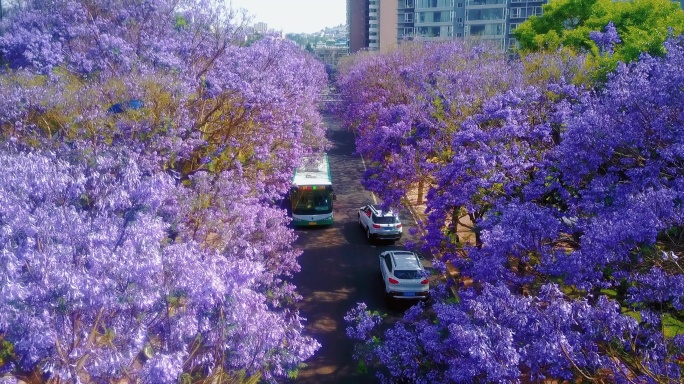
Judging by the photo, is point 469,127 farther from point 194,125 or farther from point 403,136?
point 194,125

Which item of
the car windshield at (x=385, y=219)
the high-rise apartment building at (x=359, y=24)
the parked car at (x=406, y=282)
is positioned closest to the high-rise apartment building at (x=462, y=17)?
the high-rise apartment building at (x=359, y=24)

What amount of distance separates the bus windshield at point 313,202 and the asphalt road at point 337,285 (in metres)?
0.87

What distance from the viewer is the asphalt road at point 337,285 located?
11.8 meters

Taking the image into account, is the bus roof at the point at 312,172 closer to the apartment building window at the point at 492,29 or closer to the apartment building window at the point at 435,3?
the apartment building window at the point at 492,29

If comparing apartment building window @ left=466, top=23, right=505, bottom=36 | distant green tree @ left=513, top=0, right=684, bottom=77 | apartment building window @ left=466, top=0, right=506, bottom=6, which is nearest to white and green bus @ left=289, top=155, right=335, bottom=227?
distant green tree @ left=513, top=0, right=684, bottom=77

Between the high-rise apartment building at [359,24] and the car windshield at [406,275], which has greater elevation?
the high-rise apartment building at [359,24]

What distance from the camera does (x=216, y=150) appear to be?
551 inches

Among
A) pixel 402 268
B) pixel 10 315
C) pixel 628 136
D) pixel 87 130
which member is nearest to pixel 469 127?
pixel 628 136

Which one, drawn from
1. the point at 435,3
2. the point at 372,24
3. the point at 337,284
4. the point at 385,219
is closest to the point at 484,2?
the point at 435,3

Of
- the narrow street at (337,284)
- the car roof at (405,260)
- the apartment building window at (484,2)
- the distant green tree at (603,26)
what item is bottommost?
the narrow street at (337,284)

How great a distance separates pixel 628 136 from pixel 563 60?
9006mm

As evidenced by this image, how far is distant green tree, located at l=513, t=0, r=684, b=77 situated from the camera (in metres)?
14.2

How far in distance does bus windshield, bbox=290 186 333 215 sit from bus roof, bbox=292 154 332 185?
45cm

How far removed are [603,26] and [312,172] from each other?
614 inches
